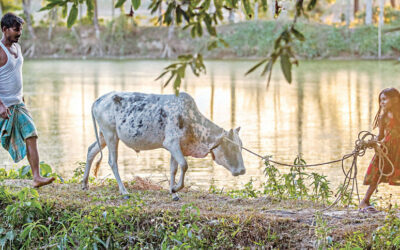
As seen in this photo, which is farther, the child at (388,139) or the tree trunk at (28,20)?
the tree trunk at (28,20)

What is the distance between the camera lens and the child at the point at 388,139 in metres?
5.88

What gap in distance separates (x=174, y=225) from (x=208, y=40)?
33.2 metres

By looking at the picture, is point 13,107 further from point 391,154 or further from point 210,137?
point 391,154

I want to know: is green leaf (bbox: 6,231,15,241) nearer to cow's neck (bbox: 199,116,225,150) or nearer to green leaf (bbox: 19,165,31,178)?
green leaf (bbox: 19,165,31,178)

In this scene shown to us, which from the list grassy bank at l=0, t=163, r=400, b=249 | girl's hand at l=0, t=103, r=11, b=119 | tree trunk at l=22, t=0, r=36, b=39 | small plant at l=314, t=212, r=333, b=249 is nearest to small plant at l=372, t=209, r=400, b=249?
grassy bank at l=0, t=163, r=400, b=249

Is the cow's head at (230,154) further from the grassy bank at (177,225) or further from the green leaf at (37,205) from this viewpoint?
the green leaf at (37,205)

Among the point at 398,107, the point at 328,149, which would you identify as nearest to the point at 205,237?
the point at 398,107

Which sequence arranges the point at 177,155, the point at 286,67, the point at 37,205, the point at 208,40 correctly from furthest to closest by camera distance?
1. the point at 208,40
2. the point at 177,155
3. the point at 37,205
4. the point at 286,67

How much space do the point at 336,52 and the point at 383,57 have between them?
8.96ft

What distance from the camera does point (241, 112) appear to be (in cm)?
1588

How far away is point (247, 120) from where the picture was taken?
571 inches

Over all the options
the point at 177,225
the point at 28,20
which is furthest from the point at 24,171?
the point at 28,20

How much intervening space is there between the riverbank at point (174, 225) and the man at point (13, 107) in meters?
0.41

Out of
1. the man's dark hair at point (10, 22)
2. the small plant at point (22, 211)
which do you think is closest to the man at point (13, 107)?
the man's dark hair at point (10, 22)
